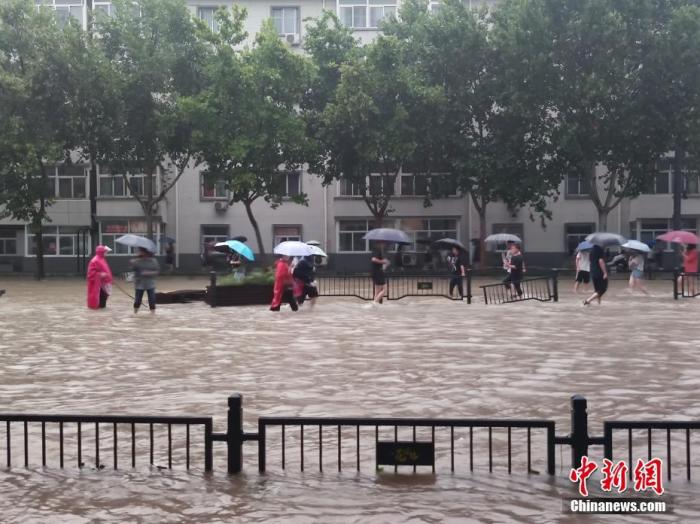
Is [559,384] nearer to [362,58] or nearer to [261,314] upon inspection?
[261,314]

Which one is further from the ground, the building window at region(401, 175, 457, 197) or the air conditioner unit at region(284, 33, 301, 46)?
the air conditioner unit at region(284, 33, 301, 46)

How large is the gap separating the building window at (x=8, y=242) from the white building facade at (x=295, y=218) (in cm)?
59

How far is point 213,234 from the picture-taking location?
52250mm

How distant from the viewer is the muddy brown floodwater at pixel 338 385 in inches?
242

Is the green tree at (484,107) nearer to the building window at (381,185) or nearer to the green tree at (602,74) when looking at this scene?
the green tree at (602,74)

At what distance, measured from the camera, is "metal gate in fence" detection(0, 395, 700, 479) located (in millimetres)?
6359

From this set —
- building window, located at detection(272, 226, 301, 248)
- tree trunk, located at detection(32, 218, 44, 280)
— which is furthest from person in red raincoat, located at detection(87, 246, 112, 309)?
building window, located at detection(272, 226, 301, 248)

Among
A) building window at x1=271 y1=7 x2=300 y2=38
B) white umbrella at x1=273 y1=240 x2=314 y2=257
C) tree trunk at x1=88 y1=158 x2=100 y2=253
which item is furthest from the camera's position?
building window at x1=271 y1=7 x2=300 y2=38

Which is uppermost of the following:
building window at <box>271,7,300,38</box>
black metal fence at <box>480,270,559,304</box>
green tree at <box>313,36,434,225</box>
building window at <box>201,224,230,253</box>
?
building window at <box>271,7,300,38</box>

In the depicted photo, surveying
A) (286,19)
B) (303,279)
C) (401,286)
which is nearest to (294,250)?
(303,279)

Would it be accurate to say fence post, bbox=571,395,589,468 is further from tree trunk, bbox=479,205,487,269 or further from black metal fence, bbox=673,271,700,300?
tree trunk, bbox=479,205,487,269

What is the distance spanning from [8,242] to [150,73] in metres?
16.8

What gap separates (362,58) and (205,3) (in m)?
12.0

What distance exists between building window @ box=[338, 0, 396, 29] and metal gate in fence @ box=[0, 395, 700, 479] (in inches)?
1747
